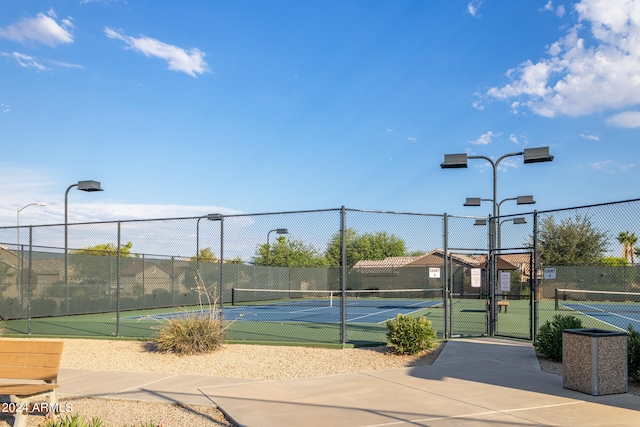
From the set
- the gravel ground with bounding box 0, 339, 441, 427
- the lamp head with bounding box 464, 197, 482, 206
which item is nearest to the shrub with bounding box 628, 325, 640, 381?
the gravel ground with bounding box 0, 339, 441, 427

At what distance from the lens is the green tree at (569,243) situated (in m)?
22.8

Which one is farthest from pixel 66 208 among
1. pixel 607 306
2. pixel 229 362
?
pixel 607 306

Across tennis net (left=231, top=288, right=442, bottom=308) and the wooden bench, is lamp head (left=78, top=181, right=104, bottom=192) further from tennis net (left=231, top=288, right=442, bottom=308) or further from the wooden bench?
tennis net (left=231, top=288, right=442, bottom=308)

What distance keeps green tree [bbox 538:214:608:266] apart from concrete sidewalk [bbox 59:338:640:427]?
13625 mm

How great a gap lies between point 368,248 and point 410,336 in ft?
74.4

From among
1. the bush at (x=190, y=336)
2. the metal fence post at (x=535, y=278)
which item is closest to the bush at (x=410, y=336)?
the metal fence post at (x=535, y=278)

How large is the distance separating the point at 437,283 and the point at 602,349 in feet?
83.1

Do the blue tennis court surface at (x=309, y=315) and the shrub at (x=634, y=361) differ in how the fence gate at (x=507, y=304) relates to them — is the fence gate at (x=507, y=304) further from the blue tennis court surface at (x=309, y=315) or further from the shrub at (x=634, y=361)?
the blue tennis court surface at (x=309, y=315)

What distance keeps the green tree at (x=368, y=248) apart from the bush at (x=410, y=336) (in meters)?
16.4

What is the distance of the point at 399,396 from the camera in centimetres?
806

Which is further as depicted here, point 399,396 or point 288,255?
point 288,255

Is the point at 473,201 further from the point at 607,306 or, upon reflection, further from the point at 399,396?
the point at 399,396

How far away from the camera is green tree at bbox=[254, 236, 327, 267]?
30283 mm

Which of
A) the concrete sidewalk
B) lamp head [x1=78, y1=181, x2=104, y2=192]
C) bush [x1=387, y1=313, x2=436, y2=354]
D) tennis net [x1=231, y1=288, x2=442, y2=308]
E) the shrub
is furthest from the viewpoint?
tennis net [x1=231, y1=288, x2=442, y2=308]
